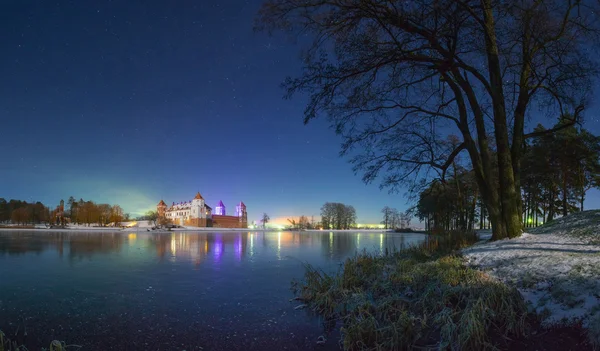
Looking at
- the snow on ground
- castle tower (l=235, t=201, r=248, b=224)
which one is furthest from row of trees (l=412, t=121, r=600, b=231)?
castle tower (l=235, t=201, r=248, b=224)

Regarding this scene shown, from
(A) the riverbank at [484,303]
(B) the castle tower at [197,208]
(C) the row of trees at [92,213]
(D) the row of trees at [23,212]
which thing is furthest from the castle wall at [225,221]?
(A) the riverbank at [484,303]

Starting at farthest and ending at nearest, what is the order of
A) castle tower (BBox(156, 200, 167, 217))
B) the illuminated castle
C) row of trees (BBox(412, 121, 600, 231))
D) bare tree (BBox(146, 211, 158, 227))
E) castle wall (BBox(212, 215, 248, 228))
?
castle tower (BBox(156, 200, 167, 217)), castle wall (BBox(212, 215, 248, 228)), the illuminated castle, bare tree (BBox(146, 211, 158, 227)), row of trees (BBox(412, 121, 600, 231))

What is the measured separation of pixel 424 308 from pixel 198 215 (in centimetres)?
13754

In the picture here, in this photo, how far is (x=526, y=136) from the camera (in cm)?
1177

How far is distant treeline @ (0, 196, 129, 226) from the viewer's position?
11444 centimetres

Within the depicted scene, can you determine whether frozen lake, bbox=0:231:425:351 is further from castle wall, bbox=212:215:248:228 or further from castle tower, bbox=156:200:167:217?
castle tower, bbox=156:200:167:217

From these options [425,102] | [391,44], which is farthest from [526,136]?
[391,44]

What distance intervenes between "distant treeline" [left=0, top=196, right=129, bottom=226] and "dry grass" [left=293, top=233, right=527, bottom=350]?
130 metres

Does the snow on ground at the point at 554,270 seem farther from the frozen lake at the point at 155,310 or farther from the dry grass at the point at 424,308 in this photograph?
the frozen lake at the point at 155,310

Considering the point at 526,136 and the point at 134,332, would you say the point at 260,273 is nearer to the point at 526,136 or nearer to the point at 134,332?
the point at 134,332

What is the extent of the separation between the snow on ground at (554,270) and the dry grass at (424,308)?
0.36 metres

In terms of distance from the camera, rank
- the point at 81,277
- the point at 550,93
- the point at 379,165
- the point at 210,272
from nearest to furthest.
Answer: the point at 550,93, the point at 81,277, the point at 379,165, the point at 210,272

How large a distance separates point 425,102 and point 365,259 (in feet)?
21.7

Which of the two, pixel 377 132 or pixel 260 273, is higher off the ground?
pixel 377 132
